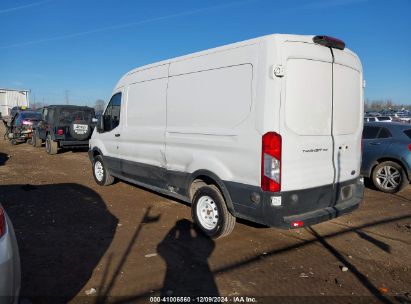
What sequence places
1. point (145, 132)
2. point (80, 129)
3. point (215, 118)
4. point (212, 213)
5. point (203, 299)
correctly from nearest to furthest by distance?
point (203, 299) < point (215, 118) < point (212, 213) < point (145, 132) < point (80, 129)

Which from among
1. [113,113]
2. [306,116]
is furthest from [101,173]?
[306,116]

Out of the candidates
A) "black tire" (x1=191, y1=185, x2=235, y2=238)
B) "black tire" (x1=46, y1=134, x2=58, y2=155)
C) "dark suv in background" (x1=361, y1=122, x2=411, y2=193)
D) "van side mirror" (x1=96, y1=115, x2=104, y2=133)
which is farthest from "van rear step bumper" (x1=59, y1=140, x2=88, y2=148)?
"dark suv in background" (x1=361, y1=122, x2=411, y2=193)

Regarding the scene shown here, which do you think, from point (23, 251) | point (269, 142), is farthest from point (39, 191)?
point (269, 142)

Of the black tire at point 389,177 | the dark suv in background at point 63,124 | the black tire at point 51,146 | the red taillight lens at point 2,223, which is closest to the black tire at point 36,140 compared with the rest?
the dark suv in background at point 63,124

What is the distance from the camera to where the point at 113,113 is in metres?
7.29

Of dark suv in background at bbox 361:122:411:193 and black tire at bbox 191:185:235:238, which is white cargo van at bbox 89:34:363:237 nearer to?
black tire at bbox 191:185:235:238

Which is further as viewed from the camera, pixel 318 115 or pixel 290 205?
pixel 318 115

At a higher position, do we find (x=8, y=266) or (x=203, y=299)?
(x=8, y=266)

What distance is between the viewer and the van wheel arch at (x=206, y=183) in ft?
15.0

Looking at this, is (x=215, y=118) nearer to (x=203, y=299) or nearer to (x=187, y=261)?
(x=187, y=261)

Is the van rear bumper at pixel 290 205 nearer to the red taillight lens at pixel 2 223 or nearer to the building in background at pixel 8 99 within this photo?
the red taillight lens at pixel 2 223

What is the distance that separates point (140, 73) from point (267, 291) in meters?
4.42

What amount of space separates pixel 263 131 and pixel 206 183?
1.44m

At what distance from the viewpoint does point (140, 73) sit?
6398 mm
